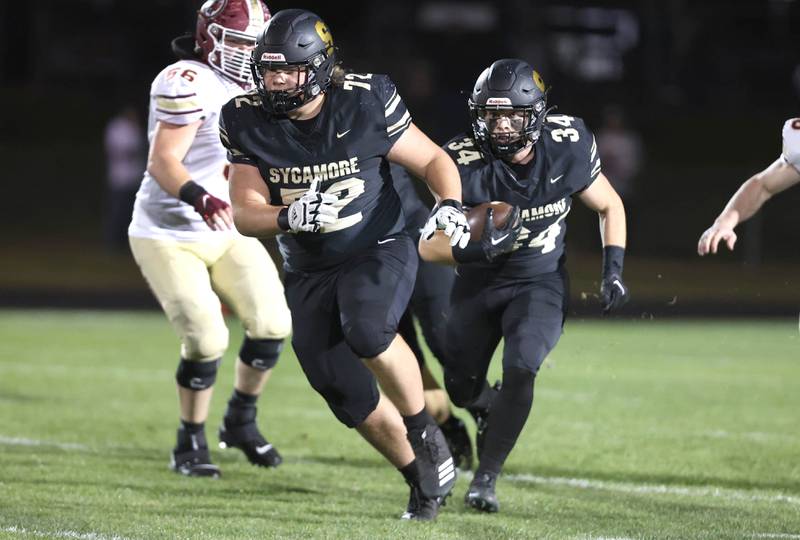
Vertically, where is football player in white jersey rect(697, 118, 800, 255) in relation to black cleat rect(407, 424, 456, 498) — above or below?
above

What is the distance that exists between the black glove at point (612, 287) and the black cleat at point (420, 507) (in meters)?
0.92

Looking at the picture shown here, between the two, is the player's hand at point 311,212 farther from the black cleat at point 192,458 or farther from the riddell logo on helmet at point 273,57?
the black cleat at point 192,458

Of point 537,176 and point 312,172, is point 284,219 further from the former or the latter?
point 537,176

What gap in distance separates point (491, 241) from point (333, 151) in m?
0.63

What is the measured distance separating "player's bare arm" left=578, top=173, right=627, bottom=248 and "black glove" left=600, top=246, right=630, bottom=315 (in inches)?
2.7

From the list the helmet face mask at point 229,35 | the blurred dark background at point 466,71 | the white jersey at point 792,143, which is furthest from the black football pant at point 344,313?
the blurred dark background at point 466,71

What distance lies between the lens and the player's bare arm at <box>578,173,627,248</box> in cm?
521

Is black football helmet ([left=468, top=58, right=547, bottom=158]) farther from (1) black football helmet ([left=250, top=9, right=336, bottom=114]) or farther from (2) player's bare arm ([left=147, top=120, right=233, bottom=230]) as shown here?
(2) player's bare arm ([left=147, top=120, right=233, bottom=230])

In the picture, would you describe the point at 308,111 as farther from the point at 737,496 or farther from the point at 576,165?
the point at 737,496

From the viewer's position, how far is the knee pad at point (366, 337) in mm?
4520

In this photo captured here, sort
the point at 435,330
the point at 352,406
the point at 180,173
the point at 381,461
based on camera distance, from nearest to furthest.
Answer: the point at 352,406 < the point at 180,173 < the point at 435,330 < the point at 381,461

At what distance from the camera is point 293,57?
4594 millimetres

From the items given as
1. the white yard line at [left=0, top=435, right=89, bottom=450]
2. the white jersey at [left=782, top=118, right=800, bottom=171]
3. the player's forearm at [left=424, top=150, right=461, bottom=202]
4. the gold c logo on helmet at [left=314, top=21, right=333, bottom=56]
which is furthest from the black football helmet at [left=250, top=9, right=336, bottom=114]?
the white yard line at [left=0, top=435, right=89, bottom=450]

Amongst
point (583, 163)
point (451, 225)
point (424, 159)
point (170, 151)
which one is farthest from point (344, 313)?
point (170, 151)
